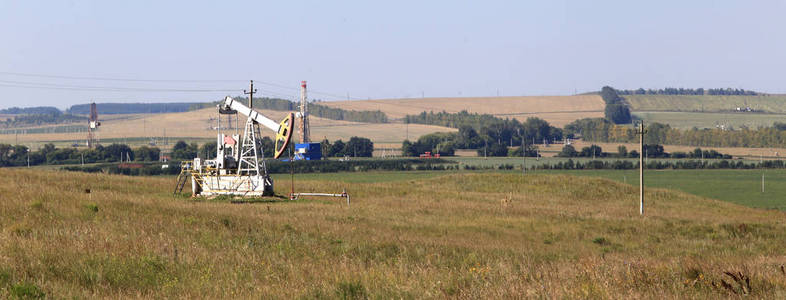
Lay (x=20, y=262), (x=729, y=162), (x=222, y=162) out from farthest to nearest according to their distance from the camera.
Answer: (x=729, y=162) < (x=222, y=162) < (x=20, y=262)

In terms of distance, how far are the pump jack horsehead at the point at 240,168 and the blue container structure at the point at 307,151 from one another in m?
73.4

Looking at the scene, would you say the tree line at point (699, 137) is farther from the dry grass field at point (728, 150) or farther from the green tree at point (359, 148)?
the green tree at point (359, 148)

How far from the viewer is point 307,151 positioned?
126750 millimetres

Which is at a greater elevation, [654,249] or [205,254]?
[205,254]

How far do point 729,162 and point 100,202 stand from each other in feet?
434

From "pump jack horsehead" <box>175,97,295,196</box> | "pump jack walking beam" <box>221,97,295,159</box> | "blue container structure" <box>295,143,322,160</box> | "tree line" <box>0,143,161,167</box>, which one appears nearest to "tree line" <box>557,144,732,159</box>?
"blue container structure" <box>295,143,322,160</box>

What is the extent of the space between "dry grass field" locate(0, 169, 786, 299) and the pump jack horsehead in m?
9.66

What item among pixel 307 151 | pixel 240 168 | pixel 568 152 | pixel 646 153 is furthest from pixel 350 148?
pixel 240 168

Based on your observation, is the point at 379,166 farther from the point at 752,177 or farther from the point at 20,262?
the point at 20,262

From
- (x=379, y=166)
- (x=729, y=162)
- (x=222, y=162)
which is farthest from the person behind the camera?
(x=729, y=162)

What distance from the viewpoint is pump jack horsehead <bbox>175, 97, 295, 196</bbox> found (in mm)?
48344

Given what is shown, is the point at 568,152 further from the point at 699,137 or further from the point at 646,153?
the point at 699,137

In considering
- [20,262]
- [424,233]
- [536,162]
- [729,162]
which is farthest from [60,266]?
[729,162]

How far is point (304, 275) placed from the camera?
46.4 feet
